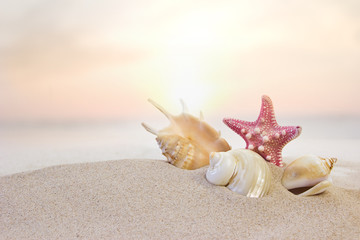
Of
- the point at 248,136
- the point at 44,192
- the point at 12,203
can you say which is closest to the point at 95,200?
the point at 44,192

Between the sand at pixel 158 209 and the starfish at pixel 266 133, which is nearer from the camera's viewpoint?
the sand at pixel 158 209

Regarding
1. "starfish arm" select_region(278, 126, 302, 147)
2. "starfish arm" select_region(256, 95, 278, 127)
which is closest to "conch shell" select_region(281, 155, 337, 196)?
"starfish arm" select_region(278, 126, 302, 147)

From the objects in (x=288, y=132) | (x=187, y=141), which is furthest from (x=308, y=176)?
(x=187, y=141)

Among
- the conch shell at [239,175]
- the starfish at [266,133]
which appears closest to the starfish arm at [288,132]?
the starfish at [266,133]

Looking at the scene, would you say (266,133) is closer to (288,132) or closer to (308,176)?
(288,132)

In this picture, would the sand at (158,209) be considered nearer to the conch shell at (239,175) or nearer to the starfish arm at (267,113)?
the conch shell at (239,175)

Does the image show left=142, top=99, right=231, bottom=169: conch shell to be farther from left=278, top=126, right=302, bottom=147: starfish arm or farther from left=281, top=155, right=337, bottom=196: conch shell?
left=281, top=155, right=337, bottom=196: conch shell

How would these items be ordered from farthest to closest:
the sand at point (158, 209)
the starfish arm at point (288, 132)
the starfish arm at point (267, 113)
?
the starfish arm at point (267, 113), the starfish arm at point (288, 132), the sand at point (158, 209)
